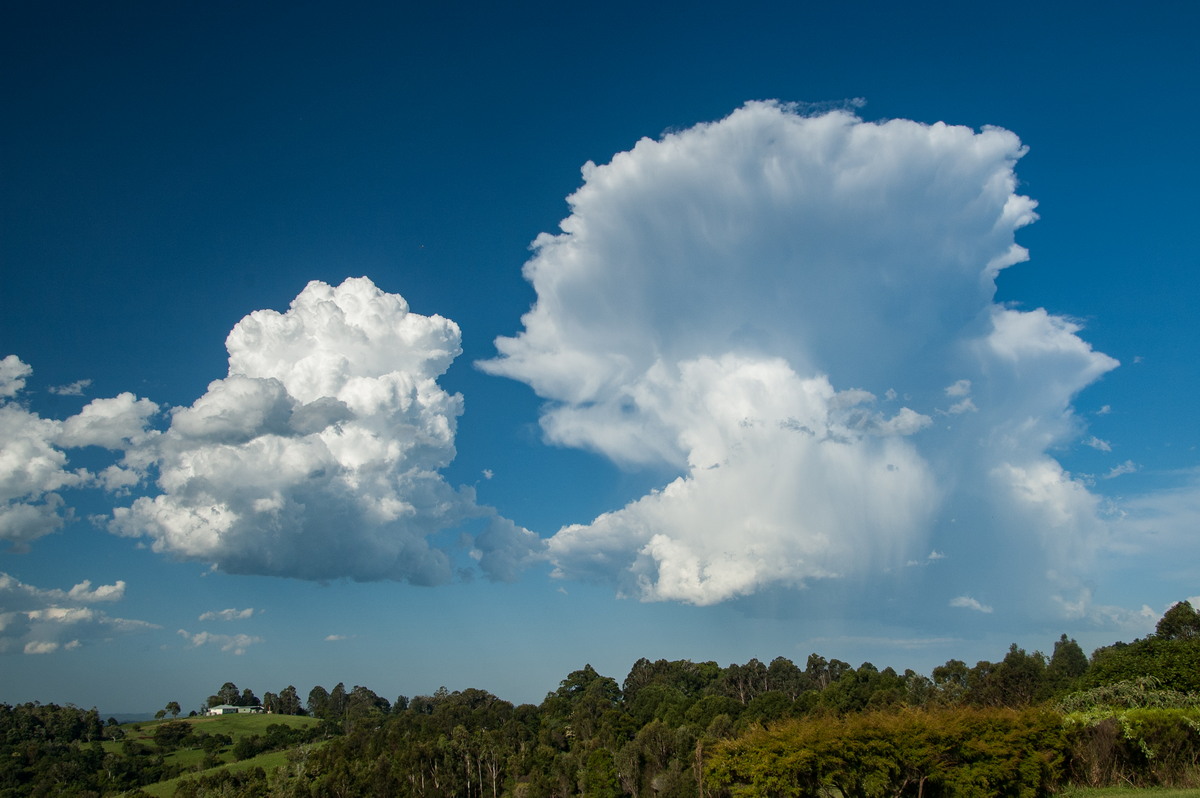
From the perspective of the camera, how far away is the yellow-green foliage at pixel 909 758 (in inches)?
1083

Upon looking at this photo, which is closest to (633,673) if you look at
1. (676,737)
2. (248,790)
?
(676,737)

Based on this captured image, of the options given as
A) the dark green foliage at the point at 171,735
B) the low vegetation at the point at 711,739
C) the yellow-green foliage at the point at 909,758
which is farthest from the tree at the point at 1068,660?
the dark green foliage at the point at 171,735

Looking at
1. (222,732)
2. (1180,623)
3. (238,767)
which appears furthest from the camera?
(222,732)

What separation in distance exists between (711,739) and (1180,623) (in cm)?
6281

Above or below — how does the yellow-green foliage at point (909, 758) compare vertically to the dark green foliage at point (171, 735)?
above

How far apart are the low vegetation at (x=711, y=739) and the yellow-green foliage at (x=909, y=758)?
3.0 inches

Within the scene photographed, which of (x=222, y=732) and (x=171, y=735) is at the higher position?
(x=171, y=735)

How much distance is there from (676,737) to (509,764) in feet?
84.2

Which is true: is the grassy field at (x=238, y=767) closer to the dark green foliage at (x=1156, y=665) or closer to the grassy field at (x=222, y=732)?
the grassy field at (x=222, y=732)

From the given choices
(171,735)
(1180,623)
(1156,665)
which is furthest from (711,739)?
(171,735)

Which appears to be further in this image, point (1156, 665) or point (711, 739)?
point (711, 739)

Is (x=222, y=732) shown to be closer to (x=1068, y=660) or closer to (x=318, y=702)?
(x=318, y=702)

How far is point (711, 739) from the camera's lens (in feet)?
200

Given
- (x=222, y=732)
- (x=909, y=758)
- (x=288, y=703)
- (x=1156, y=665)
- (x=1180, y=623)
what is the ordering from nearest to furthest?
(x=909, y=758) < (x=1156, y=665) < (x=1180, y=623) < (x=222, y=732) < (x=288, y=703)
